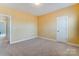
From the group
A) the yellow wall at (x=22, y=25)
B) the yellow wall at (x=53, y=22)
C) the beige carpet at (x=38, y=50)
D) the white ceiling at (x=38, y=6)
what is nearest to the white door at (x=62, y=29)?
the yellow wall at (x=53, y=22)

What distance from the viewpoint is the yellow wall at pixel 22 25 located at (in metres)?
3.94

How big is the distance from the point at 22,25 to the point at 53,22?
1.48m

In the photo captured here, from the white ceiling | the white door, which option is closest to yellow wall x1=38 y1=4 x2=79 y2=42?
the white door

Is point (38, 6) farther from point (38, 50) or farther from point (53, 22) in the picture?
point (53, 22)

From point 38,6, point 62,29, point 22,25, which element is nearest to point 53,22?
point 62,29

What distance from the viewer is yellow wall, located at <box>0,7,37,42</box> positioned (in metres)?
3.94

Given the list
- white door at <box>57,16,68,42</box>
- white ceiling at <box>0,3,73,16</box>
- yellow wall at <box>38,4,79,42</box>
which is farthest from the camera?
white door at <box>57,16,68,42</box>

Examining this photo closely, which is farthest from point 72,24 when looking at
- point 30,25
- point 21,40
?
point 21,40

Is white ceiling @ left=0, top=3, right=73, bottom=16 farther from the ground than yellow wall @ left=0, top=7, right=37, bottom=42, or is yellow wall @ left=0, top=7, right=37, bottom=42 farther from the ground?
white ceiling @ left=0, top=3, right=73, bottom=16

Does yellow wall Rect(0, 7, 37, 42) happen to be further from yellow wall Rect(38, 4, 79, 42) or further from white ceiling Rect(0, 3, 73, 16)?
white ceiling Rect(0, 3, 73, 16)

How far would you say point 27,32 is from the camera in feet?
14.9

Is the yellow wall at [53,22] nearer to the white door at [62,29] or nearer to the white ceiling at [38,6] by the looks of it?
the white door at [62,29]

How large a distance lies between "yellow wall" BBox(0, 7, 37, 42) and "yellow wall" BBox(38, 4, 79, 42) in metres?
0.34

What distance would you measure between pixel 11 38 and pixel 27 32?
0.93 metres
